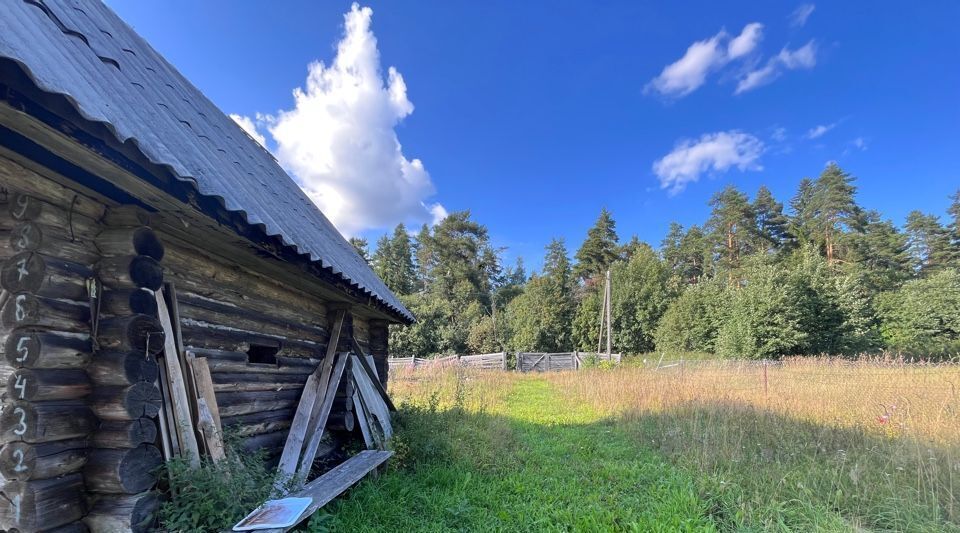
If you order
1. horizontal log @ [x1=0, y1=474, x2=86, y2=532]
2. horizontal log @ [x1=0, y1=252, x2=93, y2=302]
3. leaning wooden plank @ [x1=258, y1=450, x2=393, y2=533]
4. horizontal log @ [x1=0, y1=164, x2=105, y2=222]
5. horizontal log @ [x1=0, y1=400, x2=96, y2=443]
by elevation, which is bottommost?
leaning wooden plank @ [x1=258, y1=450, x2=393, y2=533]

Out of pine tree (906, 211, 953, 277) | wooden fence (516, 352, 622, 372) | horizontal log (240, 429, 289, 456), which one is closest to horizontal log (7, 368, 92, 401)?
horizontal log (240, 429, 289, 456)

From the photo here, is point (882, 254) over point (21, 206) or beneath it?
over

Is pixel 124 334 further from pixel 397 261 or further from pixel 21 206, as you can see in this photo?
pixel 397 261

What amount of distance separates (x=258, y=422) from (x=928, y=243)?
4959cm

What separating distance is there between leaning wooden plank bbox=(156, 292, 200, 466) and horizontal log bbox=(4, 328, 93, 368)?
45 centimetres

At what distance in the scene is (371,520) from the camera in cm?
378

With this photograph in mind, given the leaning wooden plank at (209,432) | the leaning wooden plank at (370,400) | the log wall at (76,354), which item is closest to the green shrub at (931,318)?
the leaning wooden plank at (370,400)

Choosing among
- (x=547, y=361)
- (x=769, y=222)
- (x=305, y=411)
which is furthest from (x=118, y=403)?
(x=769, y=222)

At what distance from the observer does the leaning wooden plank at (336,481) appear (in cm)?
323

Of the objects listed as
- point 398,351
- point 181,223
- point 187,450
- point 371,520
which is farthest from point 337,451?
point 398,351

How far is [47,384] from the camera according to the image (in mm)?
2029

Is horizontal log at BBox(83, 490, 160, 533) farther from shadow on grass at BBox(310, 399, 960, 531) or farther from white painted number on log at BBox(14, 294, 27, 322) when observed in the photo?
shadow on grass at BBox(310, 399, 960, 531)

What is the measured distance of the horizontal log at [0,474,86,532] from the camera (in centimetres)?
191

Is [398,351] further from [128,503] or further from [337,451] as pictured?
[128,503]
